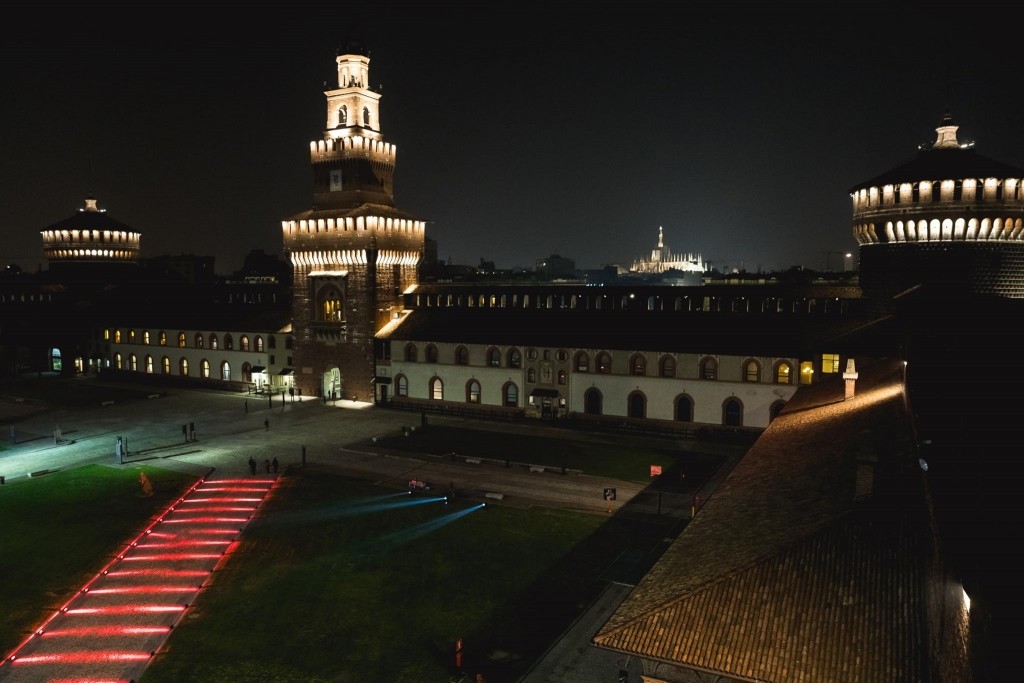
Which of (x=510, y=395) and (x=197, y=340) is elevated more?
(x=197, y=340)

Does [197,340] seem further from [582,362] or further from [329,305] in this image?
[582,362]

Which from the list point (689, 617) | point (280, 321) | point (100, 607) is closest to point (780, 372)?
point (689, 617)

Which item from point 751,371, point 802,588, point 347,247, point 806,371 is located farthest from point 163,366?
point 802,588

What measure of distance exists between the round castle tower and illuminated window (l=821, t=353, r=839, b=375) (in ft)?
22.9

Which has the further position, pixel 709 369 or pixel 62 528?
pixel 709 369

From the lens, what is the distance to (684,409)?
168ft

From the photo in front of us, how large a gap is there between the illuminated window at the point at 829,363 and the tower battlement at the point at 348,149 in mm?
44476

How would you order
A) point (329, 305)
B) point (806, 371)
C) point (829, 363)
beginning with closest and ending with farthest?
point (829, 363) < point (806, 371) < point (329, 305)

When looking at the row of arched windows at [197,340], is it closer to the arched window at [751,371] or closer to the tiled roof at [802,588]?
the arched window at [751,371]

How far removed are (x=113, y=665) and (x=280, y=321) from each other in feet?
176

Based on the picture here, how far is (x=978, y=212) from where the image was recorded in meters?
44.1

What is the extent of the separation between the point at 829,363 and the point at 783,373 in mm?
3096

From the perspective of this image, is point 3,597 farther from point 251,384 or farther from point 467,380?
point 251,384

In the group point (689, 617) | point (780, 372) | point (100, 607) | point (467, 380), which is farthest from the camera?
point (467, 380)
